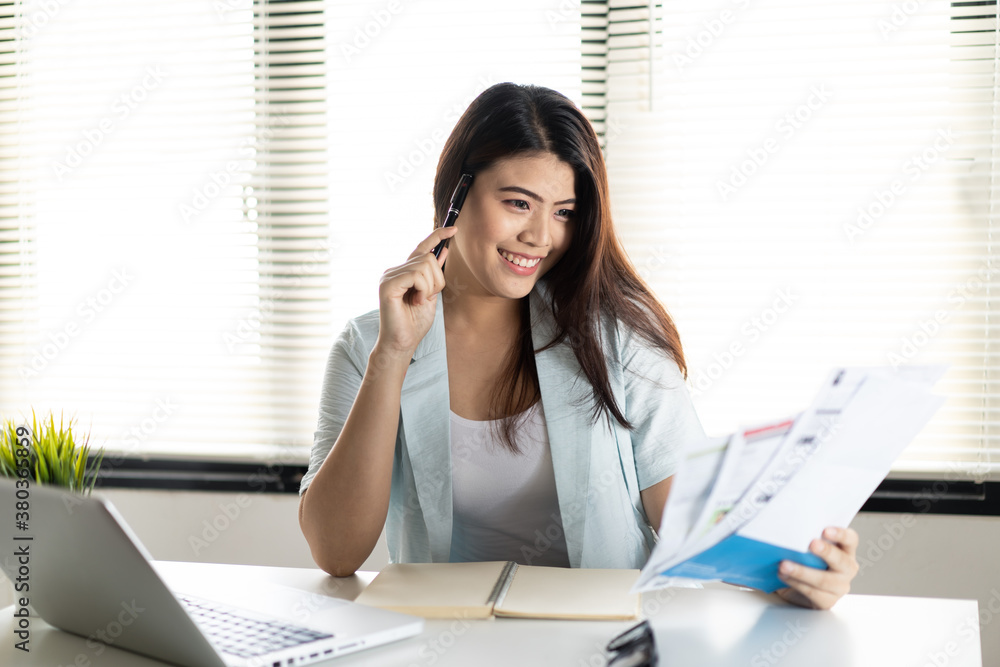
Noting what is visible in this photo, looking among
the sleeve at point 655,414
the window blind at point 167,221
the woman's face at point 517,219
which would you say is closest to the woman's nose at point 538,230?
the woman's face at point 517,219

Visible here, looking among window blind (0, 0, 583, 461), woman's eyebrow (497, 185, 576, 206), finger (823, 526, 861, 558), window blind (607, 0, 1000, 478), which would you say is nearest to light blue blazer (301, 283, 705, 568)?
woman's eyebrow (497, 185, 576, 206)

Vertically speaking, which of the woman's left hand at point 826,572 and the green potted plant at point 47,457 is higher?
the green potted plant at point 47,457

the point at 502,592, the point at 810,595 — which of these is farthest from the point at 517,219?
the point at 810,595

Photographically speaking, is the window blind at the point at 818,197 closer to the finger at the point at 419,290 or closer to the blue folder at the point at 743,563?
the finger at the point at 419,290

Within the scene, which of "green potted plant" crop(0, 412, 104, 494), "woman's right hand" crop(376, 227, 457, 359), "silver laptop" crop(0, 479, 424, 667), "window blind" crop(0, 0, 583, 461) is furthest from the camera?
"window blind" crop(0, 0, 583, 461)

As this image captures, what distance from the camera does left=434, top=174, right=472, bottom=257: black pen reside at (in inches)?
56.4

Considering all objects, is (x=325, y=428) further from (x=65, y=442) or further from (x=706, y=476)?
(x=706, y=476)

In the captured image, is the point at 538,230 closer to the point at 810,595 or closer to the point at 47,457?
the point at 810,595

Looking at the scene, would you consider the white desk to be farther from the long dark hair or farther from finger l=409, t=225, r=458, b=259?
finger l=409, t=225, r=458, b=259

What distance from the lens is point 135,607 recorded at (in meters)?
0.78

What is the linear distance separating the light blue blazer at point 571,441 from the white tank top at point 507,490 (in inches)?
2.0

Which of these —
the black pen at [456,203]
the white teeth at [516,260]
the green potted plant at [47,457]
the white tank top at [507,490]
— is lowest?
the white tank top at [507,490]

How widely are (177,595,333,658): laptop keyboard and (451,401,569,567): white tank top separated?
0.58 meters

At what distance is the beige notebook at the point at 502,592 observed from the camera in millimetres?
963
